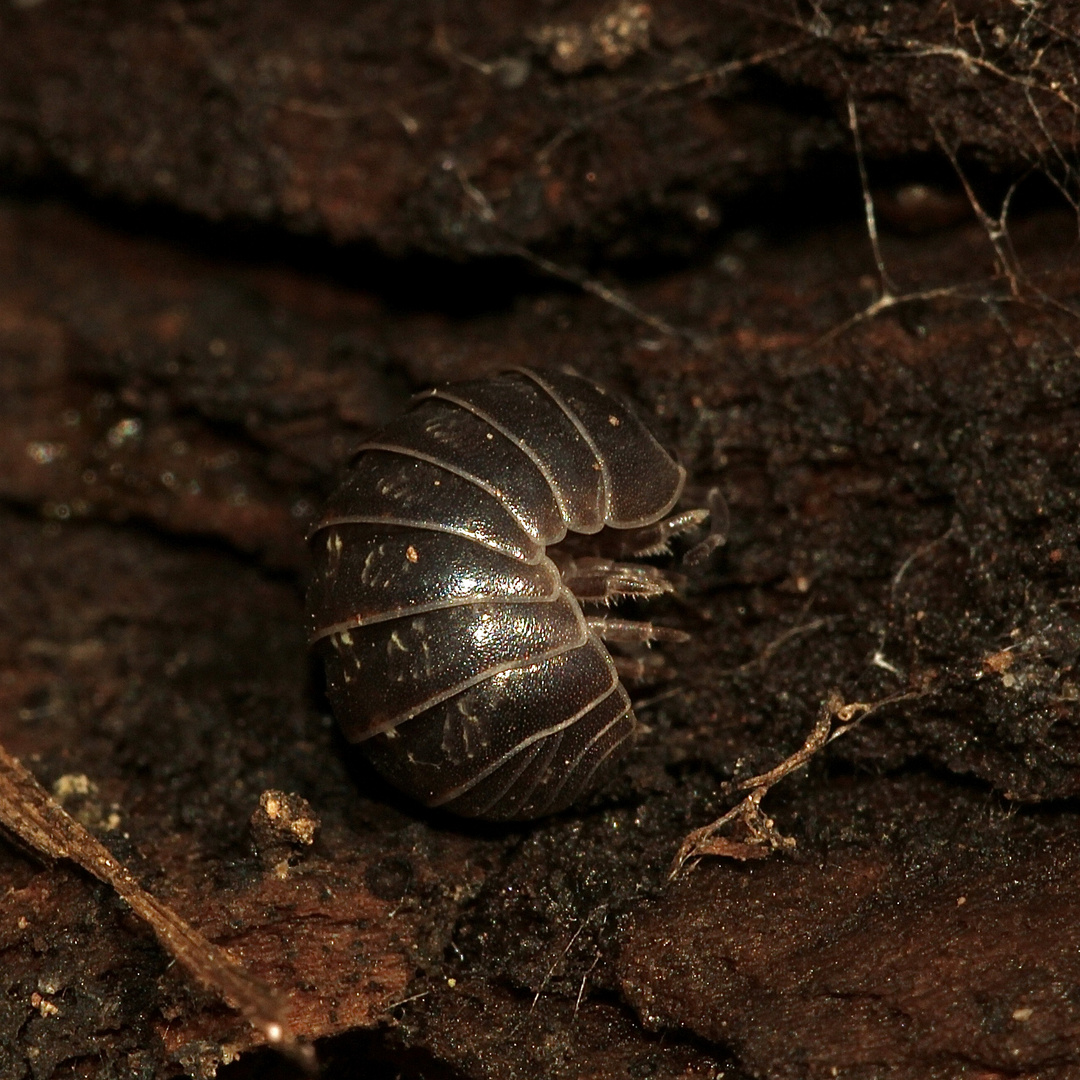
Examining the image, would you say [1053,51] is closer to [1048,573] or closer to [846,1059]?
[1048,573]

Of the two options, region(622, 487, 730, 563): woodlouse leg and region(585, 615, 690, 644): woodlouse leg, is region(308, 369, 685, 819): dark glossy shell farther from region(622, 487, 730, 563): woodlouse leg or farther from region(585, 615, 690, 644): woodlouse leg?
region(622, 487, 730, 563): woodlouse leg

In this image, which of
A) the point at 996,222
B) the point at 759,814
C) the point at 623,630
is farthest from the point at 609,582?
the point at 996,222

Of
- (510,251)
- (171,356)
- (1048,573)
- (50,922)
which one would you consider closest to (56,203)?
(171,356)

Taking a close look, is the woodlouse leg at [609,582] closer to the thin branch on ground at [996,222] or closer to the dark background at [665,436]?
the dark background at [665,436]

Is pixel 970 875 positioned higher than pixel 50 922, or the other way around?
pixel 970 875

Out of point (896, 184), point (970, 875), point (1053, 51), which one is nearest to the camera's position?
point (970, 875)

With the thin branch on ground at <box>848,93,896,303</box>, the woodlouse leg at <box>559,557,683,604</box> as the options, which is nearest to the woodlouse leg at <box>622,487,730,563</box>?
the woodlouse leg at <box>559,557,683,604</box>

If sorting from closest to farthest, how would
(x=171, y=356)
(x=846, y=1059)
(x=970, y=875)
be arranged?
(x=846, y=1059), (x=970, y=875), (x=171, y=356)

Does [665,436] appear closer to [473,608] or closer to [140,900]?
[473,608]
